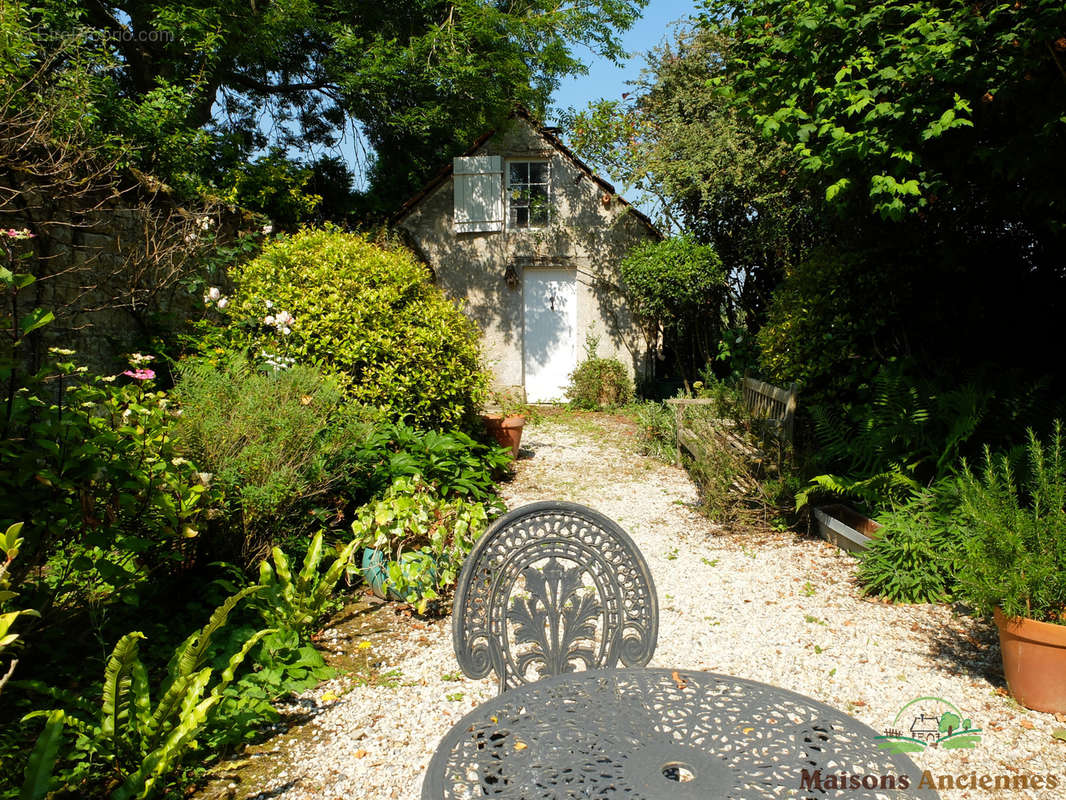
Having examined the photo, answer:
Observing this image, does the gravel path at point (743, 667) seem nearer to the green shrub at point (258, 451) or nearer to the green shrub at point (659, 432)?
the green shrub at point (258, 451)

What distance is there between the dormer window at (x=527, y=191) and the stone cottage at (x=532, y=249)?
0.02m

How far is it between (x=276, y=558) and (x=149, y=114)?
5731mm

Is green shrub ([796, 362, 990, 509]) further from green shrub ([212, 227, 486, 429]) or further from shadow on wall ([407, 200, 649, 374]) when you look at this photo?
shadow on wall ([407, 200, 649, 374])

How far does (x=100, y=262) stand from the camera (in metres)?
4.86

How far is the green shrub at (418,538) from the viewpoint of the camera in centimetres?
371

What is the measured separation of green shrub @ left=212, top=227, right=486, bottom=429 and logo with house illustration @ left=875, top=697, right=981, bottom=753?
4.23 metres

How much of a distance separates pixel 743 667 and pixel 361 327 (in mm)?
4070

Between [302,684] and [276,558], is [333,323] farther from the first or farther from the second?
[302,684]

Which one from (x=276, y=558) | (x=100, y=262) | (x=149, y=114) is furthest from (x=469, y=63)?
(x=276, y=558)

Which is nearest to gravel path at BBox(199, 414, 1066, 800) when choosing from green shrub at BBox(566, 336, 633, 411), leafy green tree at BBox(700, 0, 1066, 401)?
leafy green tree at BBox(700, 0, 1066, 401)

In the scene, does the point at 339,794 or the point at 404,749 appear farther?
the point at 404,749

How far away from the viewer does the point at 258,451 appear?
3648 millimetres

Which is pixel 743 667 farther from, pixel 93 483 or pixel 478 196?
pixel 478 196

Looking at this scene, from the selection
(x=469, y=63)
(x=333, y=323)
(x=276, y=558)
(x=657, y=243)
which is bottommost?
(x=276, y=558)
